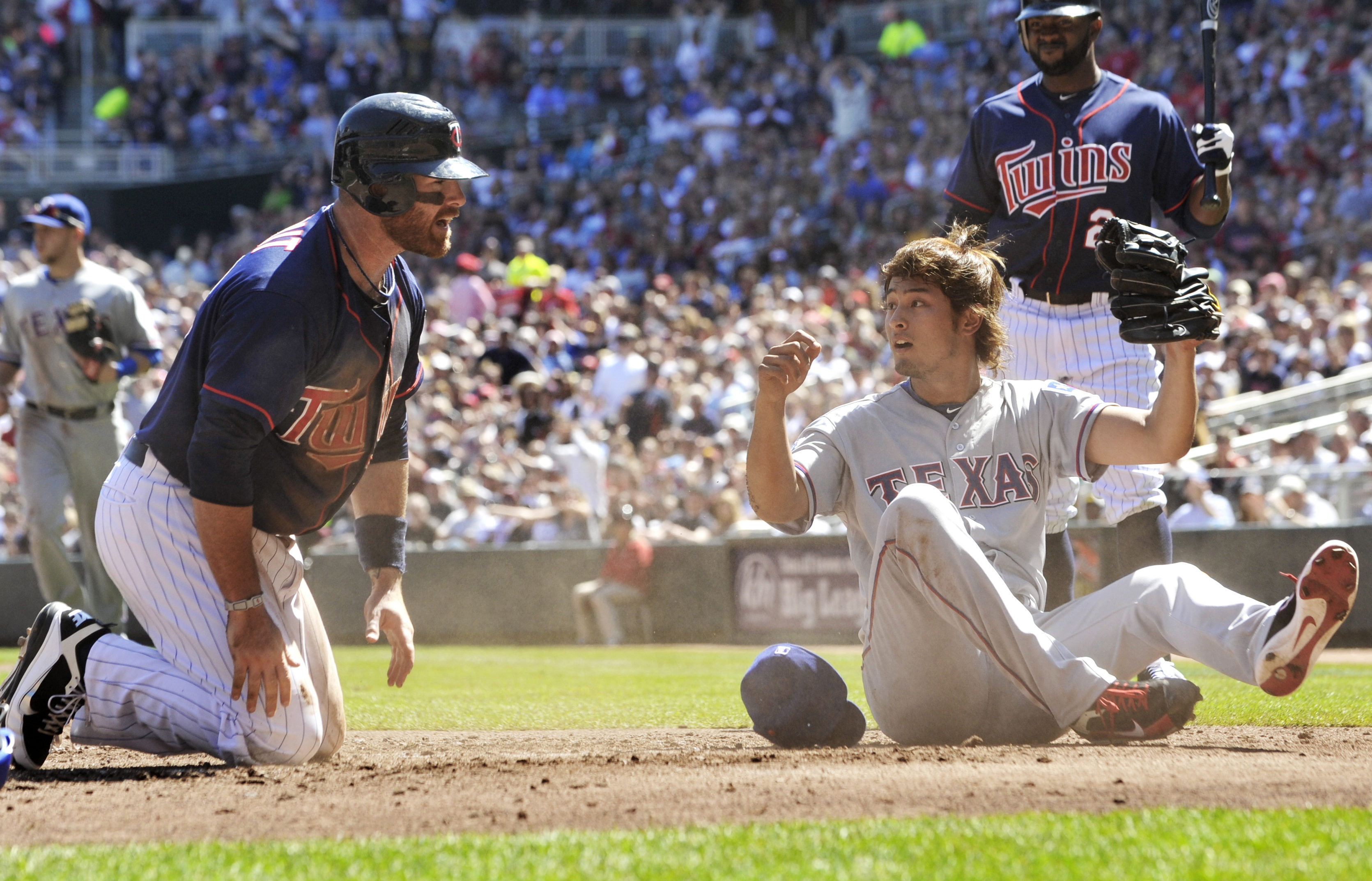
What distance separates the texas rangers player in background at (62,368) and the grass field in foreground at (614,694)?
1.77 meters

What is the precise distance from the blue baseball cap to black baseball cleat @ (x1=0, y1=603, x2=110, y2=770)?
Result: 13.3 feet

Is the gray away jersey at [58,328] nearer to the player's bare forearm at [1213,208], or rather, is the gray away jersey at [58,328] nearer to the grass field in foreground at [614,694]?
the grass field in foreground at [614,694]

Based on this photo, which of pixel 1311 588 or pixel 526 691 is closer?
pixel 1311 588

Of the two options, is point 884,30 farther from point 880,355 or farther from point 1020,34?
point 1020,34

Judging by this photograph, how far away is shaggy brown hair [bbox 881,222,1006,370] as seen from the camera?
3.91 m


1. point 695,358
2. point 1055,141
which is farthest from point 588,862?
point 695,358

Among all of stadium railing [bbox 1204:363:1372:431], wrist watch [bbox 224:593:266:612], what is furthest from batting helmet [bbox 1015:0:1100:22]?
stadium railing [bbox 1204:363:1372:431]

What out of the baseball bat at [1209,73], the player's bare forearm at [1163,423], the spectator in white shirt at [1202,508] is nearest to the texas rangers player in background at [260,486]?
the player's bare forearm at [1163,423]

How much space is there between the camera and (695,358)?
1473 centimetres

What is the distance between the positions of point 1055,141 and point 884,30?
1843cm

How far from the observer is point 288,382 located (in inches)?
139

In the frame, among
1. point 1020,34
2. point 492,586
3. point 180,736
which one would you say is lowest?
point 492,586

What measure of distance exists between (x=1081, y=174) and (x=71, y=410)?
5.34 metres

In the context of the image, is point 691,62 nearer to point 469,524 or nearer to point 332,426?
point 469,524
